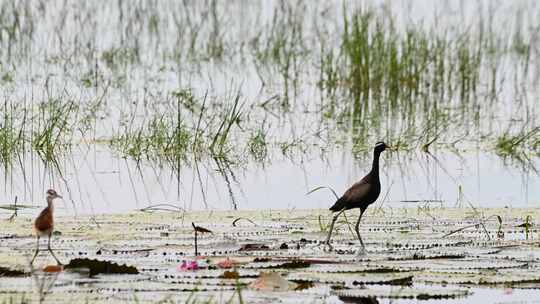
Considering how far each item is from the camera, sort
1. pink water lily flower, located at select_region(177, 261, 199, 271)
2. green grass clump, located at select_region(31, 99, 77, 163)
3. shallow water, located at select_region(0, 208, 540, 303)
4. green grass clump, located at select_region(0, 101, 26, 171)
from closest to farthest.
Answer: shallow water, located at select_region(0, 208, 540, 303)
pink water lily flower, located at select_region(177, 261, 199, 271)
green grass clump, located at select_region(0, 101, 26, 171)
green grass clump, located at select_region(31, 99, 77, 163)

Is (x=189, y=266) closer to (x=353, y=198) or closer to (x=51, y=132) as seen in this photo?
(x=353, y=198)

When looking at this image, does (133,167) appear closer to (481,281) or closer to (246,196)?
(246,196)

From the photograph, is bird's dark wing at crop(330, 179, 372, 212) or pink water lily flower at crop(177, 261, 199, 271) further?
bird's dark wing at crop(330, 179, 372, 212)

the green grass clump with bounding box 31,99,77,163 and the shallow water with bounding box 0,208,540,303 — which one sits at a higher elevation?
the green grass clump with bounding box 31,99,77,163

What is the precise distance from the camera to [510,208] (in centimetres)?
856

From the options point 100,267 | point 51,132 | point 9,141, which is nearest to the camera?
point 100,267

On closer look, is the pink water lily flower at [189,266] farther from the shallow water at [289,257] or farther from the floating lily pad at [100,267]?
the floating lily pad at [100,267]

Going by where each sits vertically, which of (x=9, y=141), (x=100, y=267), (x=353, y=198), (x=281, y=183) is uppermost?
(x=9, y=141)

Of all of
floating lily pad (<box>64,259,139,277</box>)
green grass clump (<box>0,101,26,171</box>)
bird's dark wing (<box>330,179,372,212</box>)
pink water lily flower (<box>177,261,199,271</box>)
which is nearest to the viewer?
floating lily pad (<box>64,259,139,277</box>)

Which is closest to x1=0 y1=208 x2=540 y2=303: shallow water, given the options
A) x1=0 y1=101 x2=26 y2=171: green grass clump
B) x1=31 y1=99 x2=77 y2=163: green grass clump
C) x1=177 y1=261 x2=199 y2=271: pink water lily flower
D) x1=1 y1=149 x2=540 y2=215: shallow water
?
x1=177 y1=261 x2=199 y2=271: pink water lily flower

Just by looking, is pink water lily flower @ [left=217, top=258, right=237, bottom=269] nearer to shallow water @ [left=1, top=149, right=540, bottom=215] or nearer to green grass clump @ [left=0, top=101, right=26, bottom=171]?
shallow water @ [left=1, top=149, right=540, bottom=215]

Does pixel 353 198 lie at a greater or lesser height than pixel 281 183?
lesser

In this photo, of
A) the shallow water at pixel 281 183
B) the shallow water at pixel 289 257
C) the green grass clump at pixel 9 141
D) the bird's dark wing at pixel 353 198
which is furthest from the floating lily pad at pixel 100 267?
the green grass clump at pixel 9 141

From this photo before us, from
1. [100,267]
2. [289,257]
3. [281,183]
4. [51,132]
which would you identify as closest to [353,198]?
[289,257]
